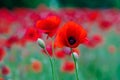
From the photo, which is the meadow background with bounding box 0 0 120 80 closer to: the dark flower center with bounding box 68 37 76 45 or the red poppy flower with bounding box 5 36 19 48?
the red poppy flower with bounding box 5 36 19 48

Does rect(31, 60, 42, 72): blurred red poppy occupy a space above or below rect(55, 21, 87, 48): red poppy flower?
below

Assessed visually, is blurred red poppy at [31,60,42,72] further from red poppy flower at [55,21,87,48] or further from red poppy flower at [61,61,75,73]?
red poppy flower at [55,21,87,48]

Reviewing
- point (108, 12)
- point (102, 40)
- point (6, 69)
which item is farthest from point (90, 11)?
point (6, 69)

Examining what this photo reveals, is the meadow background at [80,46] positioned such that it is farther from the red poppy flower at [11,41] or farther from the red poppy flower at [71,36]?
the red poppy flower at [71,36]

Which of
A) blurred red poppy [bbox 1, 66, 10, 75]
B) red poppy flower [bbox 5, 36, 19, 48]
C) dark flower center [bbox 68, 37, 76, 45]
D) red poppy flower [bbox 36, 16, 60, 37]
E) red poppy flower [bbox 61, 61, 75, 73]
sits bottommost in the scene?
red poppy flower [bbox 61, 61, 75, 73]

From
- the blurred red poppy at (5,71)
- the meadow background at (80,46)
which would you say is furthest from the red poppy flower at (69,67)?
the blurred red poppy at (5,71)

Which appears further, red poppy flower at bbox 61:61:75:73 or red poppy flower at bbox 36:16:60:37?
red poppy flower at bbox 61:61:75:73

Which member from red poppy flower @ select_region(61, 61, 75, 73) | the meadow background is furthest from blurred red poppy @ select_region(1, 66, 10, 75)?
red poppy flower @ select_region(61, 61, 75, 73)

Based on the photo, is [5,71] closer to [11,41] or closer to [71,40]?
[11,41]

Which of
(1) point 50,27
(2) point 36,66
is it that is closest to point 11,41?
(2) point 36,66

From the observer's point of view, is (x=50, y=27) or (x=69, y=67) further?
(x=69, y=67)

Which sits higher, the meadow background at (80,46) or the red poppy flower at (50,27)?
the red poppy flower at (50,27)

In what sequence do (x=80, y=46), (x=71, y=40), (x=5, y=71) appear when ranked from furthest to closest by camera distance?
(x=80, y=46), (x=5, y=71), (x=71, y=40)
